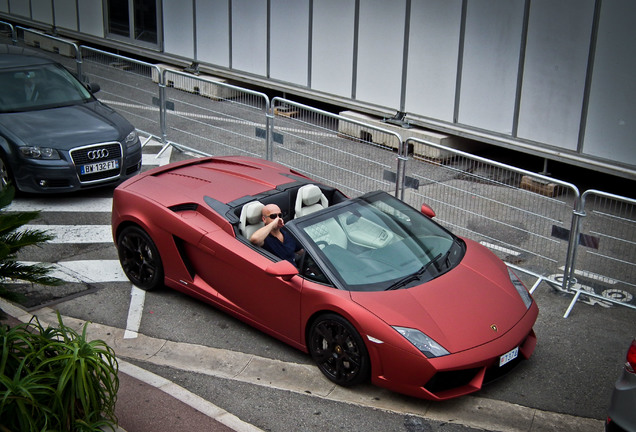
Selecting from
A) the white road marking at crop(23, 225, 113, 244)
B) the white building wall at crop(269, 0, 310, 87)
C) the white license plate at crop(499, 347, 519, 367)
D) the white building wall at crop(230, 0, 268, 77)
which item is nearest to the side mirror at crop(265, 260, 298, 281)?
the white license plate at crop(499, 347, 519, 367)

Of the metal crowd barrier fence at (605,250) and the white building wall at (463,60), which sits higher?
the white building wall at (463,60)

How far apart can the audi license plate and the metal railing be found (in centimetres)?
183

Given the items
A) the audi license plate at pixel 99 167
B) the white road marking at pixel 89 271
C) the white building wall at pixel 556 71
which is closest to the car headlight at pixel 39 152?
the audi license plate at pixel 99 167

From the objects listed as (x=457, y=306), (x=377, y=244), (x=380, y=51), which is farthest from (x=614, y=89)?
(x=457, y=306)

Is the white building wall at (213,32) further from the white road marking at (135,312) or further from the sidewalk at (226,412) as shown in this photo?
the sidewalk at (226,412)

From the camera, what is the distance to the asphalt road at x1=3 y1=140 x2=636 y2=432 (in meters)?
→ 6.06

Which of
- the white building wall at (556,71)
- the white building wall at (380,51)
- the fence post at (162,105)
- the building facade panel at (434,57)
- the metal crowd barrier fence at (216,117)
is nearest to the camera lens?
the white building wall at (556,71)

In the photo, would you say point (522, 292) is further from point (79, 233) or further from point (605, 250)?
point (79, 233)

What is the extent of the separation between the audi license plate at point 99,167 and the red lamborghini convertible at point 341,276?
241 centimetres

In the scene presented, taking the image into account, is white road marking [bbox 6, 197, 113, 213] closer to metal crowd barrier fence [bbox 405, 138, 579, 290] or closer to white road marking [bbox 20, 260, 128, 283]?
white road marking [bbox 20, 260, 128, 283]

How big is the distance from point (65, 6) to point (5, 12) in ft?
12.5

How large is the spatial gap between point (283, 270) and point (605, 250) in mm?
3575

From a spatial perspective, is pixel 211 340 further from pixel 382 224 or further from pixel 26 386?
pixel 26 386

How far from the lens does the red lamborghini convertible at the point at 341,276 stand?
5973 millimetres
